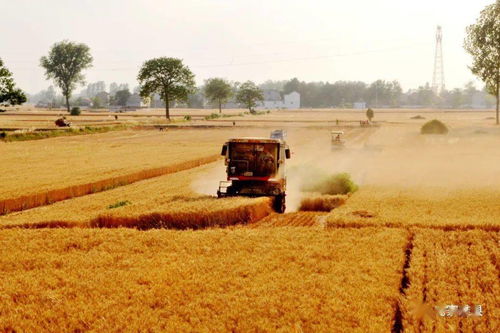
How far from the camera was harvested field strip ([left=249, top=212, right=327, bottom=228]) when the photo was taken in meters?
21.4

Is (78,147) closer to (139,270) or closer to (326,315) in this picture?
(139,270)

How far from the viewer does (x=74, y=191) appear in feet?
93.9

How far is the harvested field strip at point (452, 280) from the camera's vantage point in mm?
10513

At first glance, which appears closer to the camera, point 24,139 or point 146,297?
point 146,297

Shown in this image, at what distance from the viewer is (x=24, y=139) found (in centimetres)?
6531

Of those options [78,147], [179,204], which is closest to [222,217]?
[179,204]

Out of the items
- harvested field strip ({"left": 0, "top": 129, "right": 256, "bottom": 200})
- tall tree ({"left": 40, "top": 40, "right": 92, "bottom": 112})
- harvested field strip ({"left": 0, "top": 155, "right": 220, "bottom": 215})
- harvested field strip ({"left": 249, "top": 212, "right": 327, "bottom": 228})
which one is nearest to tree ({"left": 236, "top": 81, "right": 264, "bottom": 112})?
tall tree ({"left": 40, "top": 40, "right": 92, "bottom": 112})

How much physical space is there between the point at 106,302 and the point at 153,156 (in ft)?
114

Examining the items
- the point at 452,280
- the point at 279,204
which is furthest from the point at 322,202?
the point at 452,280

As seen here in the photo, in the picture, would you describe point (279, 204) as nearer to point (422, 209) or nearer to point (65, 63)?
point (422, 209)

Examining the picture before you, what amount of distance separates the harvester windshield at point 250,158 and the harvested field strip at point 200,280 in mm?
6158

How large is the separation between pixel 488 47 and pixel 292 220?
7590 centimetres

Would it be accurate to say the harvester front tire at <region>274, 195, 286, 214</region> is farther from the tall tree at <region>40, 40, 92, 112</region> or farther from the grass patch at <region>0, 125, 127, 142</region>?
the tall tree at <region>40, 40, 92, 112</region>

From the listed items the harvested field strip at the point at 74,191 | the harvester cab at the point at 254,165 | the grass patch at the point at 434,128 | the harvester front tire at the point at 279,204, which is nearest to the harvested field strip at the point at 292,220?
the harvester front tire at the point at 279,204
